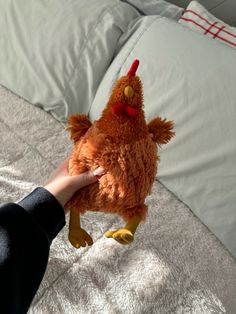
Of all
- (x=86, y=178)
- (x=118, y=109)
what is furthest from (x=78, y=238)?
(x=118, y=109)

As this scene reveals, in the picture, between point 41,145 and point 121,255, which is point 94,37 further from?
point 121,255

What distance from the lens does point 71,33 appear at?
3.89 feet

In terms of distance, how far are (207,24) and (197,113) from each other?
0.33 m

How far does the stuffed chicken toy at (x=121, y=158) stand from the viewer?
601 millimetres

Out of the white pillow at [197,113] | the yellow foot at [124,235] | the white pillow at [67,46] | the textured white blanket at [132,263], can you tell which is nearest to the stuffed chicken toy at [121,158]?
the yellow foot at [124,235]

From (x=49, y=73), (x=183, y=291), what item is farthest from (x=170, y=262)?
(x=49, y=73)

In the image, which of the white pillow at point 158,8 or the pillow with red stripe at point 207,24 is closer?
the pillow with red stripe at point 207,24

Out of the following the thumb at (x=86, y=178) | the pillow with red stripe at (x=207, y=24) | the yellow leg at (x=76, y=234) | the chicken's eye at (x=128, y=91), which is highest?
the chicken's eye at (x=128, y=91)

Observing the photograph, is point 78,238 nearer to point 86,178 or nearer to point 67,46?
point 86,178

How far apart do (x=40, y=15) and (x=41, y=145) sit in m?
0.43

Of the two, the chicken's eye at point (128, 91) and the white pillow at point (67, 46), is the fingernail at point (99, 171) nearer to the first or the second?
the chicken's eye at point (128, 91)

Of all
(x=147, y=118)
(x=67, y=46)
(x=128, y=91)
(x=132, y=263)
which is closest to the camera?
(x=128, y=91)

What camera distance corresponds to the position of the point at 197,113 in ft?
3.27

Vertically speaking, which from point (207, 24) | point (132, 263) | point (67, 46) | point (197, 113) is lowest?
point (132, 263)
